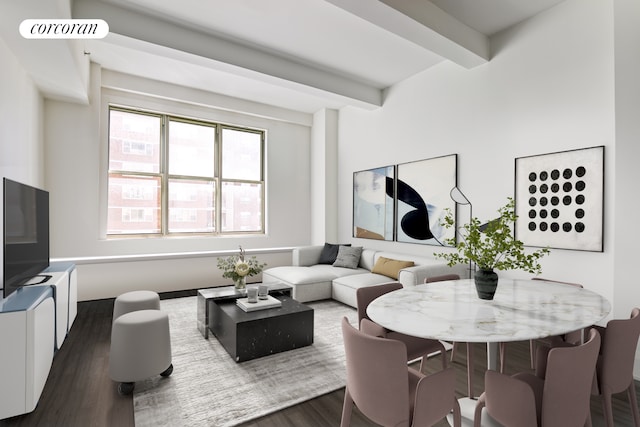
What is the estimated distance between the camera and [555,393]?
4.17ft

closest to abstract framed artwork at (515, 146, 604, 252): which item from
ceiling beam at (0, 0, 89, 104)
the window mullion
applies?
ceiling beam at (0, 0, 89, 104)

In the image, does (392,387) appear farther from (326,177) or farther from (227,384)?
(326,177)

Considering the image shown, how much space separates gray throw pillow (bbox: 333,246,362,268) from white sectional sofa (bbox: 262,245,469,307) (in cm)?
9

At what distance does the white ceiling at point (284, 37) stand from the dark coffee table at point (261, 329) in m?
2.87

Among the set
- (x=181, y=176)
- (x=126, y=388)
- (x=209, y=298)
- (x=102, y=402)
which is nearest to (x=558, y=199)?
(x=209, y=298)

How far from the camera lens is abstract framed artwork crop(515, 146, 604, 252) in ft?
9.62

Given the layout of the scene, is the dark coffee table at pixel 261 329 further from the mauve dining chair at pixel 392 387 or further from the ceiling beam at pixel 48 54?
A: the ceiling beam at pixel 48 54

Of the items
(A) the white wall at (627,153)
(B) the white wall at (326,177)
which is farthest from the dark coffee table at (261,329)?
(B) the white wall at (326,177)

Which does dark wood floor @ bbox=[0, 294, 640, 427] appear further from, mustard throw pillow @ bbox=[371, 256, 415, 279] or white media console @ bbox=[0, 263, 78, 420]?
mustard throw pillow @ bbox=[371, 256, 415, 279]

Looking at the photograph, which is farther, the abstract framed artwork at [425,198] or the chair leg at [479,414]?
the abstract framed artwork at [425,198]

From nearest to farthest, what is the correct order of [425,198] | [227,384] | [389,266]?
[227,384], [389,266], [425,198]

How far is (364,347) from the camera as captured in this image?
137cm

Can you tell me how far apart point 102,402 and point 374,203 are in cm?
436

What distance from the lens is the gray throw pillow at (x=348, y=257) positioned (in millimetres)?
5121
